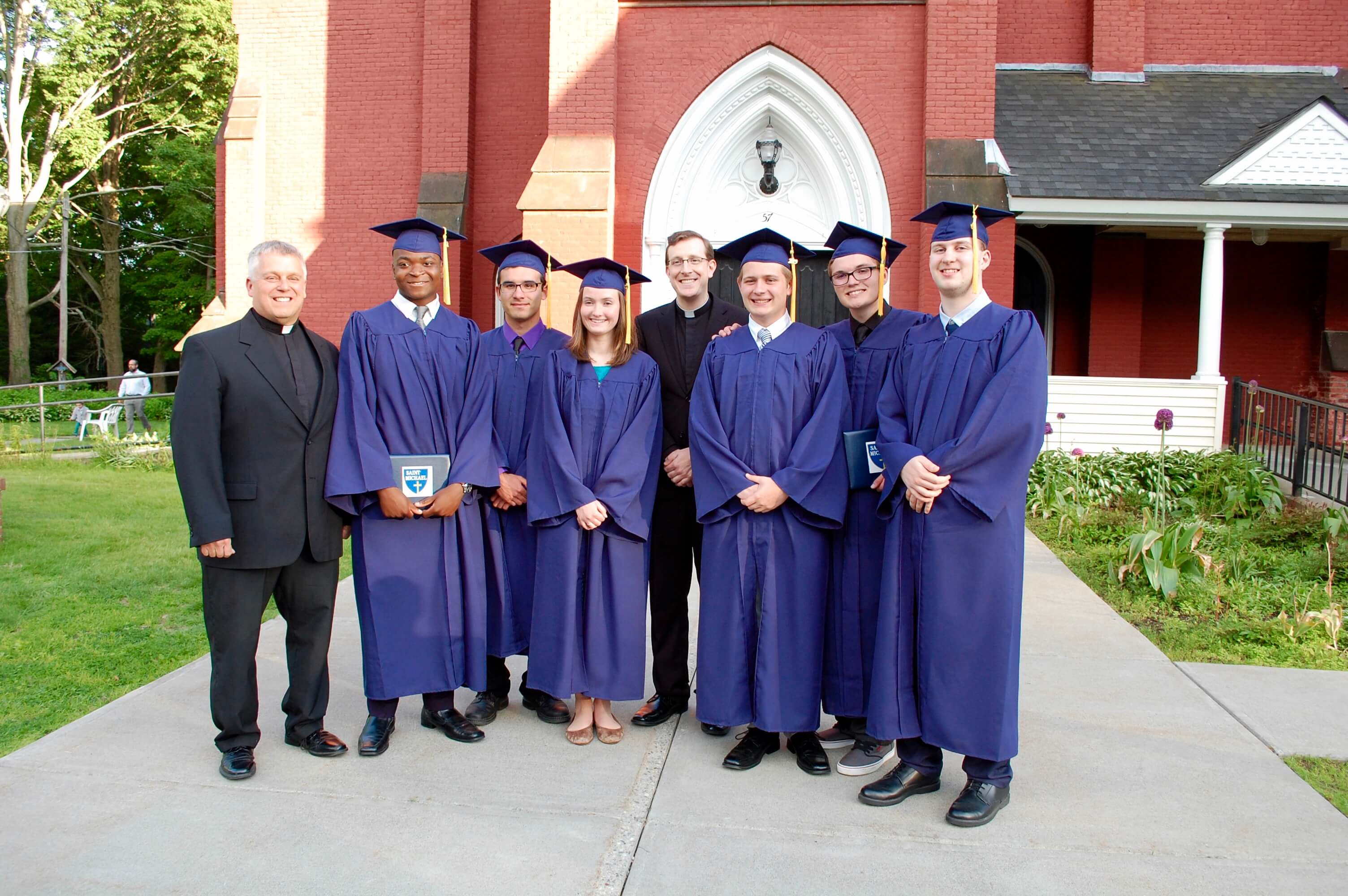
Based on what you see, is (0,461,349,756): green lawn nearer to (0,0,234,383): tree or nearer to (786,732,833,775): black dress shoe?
(786,732,833,775): black dress shoe

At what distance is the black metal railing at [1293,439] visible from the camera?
945cm

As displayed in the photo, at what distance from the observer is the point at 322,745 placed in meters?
3.93

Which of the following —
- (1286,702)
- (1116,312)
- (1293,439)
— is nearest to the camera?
(1286,702)

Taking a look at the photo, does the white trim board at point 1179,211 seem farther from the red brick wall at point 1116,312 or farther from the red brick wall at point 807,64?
the red brick wall at point 1116,312

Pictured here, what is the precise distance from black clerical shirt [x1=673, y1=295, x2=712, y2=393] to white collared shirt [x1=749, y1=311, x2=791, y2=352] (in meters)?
0.48

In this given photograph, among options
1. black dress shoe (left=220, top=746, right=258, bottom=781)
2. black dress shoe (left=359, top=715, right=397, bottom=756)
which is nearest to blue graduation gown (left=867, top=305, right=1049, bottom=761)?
black dress shoe (left=359, top=715, right=397, bottom=756)

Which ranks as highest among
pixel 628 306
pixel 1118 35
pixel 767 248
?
pixel 1118 35

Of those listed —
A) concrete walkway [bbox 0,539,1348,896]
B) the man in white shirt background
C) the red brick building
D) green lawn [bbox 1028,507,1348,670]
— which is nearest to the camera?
concrete walkway [bbox 0,539,1348,896]

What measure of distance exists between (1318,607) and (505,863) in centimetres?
595

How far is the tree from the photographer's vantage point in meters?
26.9

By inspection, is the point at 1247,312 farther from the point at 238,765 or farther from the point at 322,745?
the point at 238,765

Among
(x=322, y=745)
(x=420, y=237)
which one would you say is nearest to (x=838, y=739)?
(x=322, y=745)

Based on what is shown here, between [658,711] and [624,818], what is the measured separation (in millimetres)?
1020

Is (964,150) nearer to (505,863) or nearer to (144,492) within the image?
(505,863)
